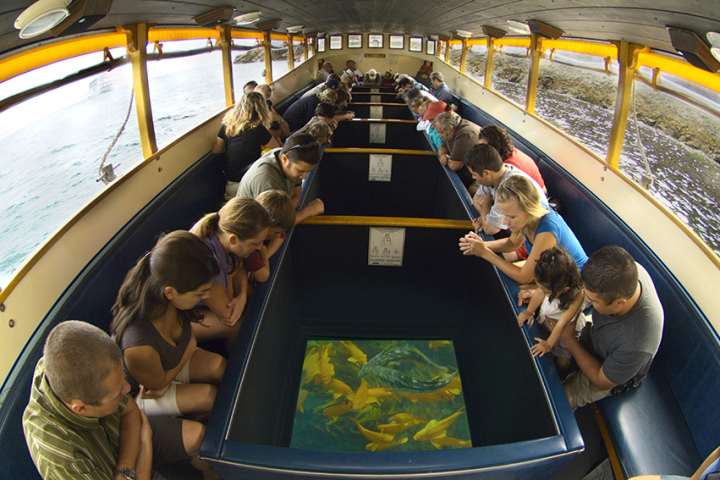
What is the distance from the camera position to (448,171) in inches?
124

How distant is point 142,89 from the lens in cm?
308

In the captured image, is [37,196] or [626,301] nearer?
[626,301]

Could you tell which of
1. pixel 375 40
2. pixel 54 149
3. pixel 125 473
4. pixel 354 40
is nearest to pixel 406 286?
pixel 125 473

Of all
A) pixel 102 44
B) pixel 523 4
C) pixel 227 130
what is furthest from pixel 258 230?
pixel 523 4

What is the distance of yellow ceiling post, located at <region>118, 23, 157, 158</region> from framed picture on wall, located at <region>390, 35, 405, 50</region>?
11.7m

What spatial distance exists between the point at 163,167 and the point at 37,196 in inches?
39.4

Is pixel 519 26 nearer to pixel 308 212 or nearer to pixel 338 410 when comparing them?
pixel 308 212

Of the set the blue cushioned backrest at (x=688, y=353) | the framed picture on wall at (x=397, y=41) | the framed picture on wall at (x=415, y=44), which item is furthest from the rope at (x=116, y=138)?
the framed picture on wall at (x=415, y=44)

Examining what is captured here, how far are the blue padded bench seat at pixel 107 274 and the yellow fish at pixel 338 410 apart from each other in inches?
45.0

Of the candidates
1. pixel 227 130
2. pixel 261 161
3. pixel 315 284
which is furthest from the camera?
pixel 227 130

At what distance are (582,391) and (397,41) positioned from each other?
45.6 ft

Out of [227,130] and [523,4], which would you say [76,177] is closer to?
[227,130]

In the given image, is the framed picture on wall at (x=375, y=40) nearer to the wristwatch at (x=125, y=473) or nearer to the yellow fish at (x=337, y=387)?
the yellow fish at (x=337, y=387)

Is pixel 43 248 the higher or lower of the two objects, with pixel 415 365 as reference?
higher
